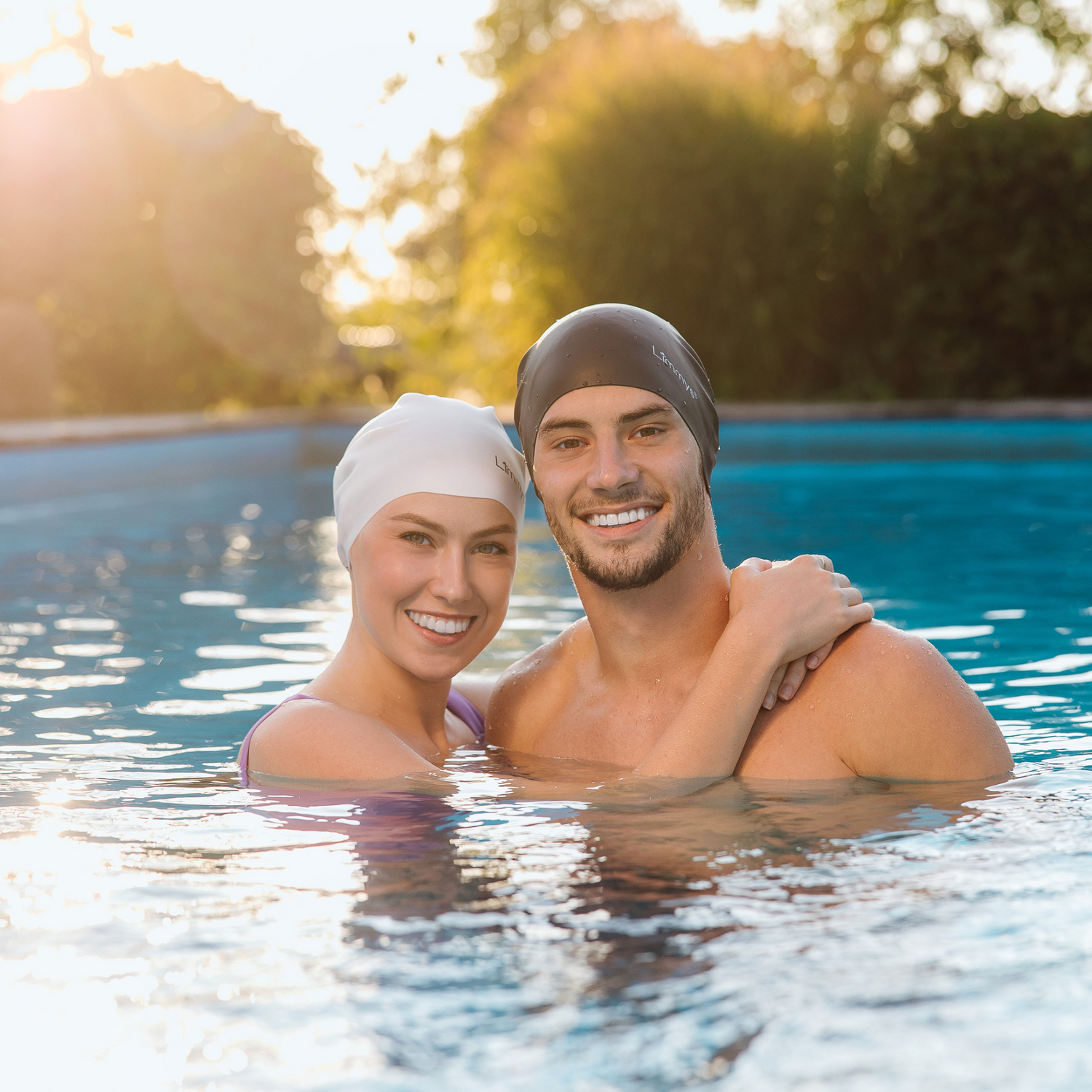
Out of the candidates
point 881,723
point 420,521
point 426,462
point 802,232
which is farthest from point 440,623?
point 802,232

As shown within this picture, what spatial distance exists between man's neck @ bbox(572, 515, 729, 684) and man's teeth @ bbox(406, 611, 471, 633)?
0.29 meters

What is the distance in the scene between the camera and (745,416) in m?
15.8

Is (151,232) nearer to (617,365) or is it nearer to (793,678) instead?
(617,365)

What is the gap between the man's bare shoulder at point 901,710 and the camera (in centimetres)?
302

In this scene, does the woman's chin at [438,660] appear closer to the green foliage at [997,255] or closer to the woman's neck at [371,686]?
the woman's neck at [371,686]

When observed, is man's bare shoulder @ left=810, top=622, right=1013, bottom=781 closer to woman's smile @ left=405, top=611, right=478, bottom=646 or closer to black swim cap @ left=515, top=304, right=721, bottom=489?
black swim cap @ left=515, top=304, right=721, bottom=489

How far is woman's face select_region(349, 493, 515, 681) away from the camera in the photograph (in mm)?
3303

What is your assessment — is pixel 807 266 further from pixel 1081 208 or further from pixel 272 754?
pixel 272 754

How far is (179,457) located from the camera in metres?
13.6

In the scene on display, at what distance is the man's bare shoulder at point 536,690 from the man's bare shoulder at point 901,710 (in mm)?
769

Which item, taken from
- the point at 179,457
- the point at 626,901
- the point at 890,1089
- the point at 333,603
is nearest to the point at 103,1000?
the point at 626,901

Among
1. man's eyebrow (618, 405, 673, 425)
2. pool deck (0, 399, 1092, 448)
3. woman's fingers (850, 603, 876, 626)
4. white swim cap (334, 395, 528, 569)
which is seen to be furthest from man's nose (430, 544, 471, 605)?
pool deck (0, 399, 1092, 448)

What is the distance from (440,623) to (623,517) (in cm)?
56

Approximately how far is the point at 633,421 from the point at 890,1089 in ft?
5.11
